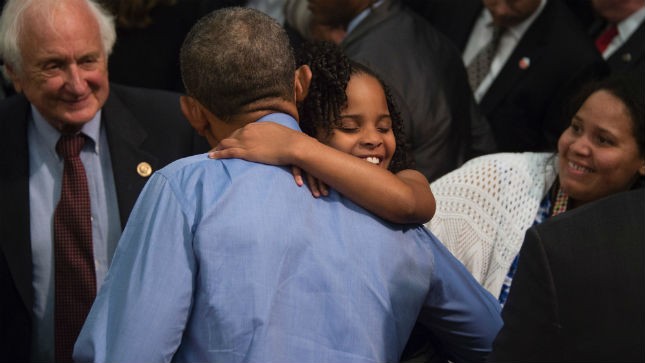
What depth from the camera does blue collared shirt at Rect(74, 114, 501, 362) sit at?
204cm

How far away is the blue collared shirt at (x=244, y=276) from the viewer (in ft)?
6.68

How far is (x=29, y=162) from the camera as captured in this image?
3209 mm

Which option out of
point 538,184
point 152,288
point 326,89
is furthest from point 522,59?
point 152,288

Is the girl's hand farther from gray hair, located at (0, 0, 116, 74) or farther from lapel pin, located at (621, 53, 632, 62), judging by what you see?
lapel pin, located at (621, 53, 632, 62)

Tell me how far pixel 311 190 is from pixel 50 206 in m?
1.32

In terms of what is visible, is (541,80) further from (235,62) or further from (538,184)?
(235,62)

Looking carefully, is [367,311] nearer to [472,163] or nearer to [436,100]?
[472,163]

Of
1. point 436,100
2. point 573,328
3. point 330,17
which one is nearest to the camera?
point 573,328

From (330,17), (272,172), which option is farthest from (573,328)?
(330,17)

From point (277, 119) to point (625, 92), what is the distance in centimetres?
158

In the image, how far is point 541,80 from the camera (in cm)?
451

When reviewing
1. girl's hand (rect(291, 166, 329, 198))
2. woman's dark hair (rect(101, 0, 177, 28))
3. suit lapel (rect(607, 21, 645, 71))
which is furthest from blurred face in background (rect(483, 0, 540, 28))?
girl's hand (rect(291, 166, 329, 198))

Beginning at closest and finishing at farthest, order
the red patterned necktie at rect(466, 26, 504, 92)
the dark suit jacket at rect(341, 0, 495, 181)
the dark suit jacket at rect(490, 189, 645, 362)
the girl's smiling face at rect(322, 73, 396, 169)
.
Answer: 1. the dark suit jacket at rect(490, 189, 645, 362)
2. the girl's smiling face at rect(322, 73, 396, 169)
3. the dark suit jacket at rect(341, 0, 495, 181)
4. the red patterned necktie at rect(466, 26, 504, 92)

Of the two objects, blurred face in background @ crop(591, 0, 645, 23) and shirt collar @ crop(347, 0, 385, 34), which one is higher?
blurred face in background @ crop(591, 0, 645, 23)
